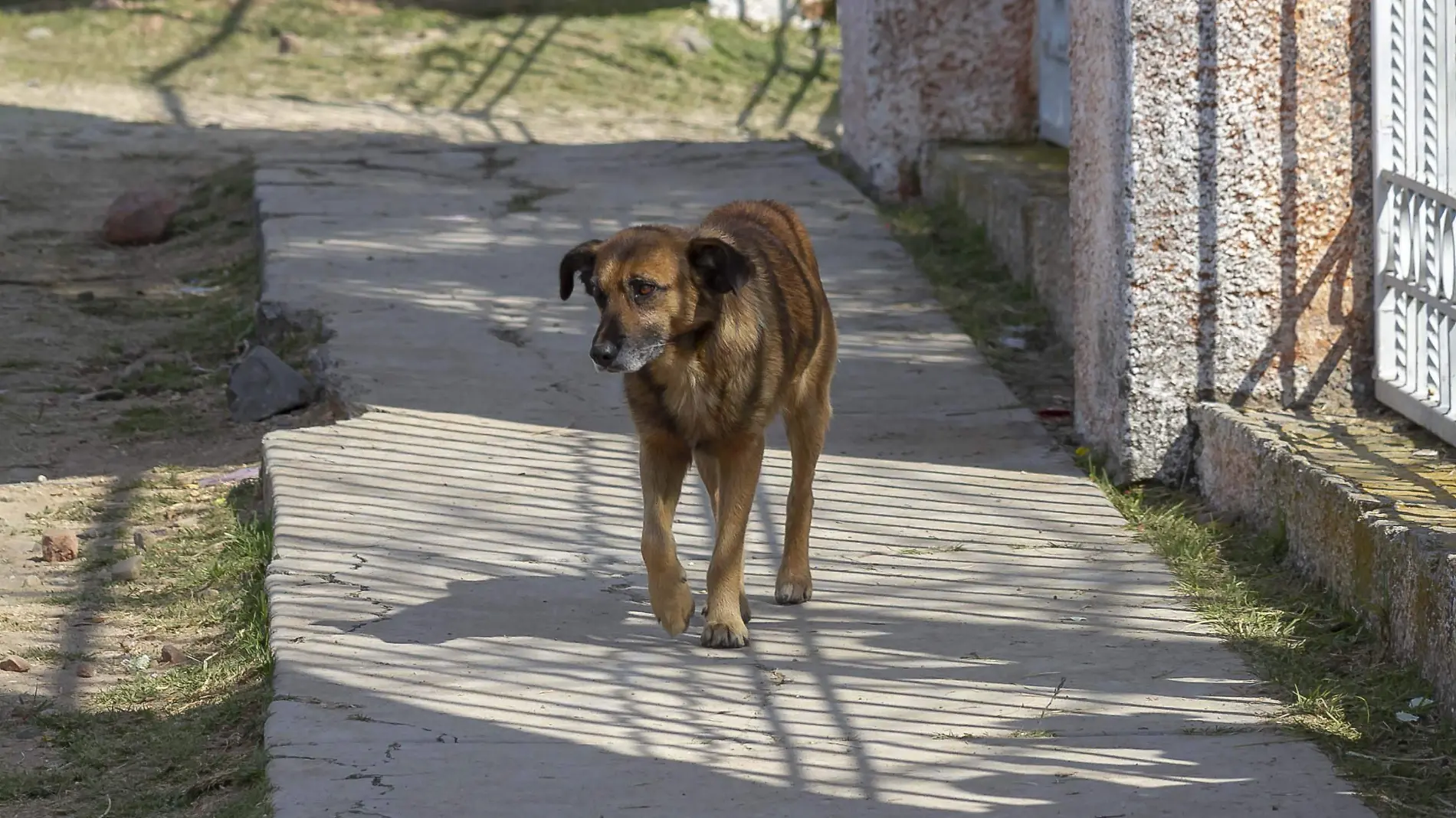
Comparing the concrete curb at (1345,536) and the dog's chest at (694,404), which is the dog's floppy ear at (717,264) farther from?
the concrete curb at (1345,536)

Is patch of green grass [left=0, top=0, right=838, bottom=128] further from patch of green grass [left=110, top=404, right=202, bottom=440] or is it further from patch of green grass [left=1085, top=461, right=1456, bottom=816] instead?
patch of green grass [left=1085, top=461, right=1456, bottom=816]

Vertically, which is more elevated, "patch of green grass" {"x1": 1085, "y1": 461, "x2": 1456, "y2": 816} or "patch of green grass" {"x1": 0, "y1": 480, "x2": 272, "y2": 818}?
"patch of green grass" {"x1": 0, "y1": 480, "x2": 272, "y2": 818}

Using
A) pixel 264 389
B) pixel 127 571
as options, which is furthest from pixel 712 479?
pixel 264 389

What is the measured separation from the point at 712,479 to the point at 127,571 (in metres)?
1.75

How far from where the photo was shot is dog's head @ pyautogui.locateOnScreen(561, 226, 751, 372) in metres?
4.00

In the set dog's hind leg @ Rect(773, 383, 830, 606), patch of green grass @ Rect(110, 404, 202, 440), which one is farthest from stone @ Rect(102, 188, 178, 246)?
dog's hind leg @ Rect(773, 383, 830, 606)

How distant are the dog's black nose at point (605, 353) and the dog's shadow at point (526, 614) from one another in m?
0.74

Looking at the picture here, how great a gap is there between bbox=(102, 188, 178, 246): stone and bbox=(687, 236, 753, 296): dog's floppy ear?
21.4 feet

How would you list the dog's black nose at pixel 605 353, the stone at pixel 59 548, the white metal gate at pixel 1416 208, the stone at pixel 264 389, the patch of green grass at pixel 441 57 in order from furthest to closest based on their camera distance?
the patch of green grass at pixel 441 57
the stone at pixel 264 389
the stone at pixel 59 548
the white metal gate at pixel 1416 208
the dog's black nose at pixel 605 353

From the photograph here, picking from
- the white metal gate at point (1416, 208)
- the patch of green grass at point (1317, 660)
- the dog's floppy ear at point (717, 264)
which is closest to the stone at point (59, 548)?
the dog's floppy ear at point (717, 264)

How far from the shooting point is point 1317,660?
13.5ft

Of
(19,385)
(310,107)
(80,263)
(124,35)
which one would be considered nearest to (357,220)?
(80,263)

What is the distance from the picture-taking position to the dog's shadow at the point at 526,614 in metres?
4.29

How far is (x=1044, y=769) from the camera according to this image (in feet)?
11.5
